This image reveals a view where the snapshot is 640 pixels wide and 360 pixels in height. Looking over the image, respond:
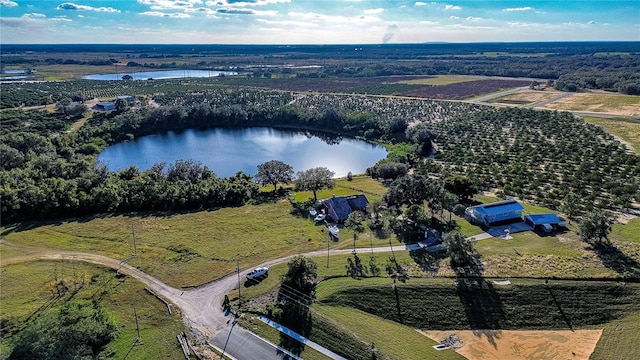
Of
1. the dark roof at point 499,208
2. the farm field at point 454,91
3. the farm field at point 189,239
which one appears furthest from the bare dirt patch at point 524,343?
the farm field at point 454,91

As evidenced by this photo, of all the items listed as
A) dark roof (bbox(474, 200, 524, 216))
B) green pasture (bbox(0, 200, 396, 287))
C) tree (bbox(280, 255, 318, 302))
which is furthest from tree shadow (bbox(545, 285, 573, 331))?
tree (bbox(280, 255, 318, 302))

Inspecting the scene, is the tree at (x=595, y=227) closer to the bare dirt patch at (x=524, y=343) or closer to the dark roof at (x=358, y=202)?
the bare dirt patch at (x=524, y=343)

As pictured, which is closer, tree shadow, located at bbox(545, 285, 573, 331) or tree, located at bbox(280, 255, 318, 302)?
tree shadow, located at bbox(545, 285, 573, 331)

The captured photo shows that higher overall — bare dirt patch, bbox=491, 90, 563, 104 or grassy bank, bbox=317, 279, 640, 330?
bare dirt patch, bbox=491, 90, 563, 104

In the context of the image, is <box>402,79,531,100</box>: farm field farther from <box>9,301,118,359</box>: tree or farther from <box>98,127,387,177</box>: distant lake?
<box>9,301,118,359</box>: tree

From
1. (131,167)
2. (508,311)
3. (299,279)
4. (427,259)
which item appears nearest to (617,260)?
(508,311)

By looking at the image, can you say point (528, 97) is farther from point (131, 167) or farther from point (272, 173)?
point (131, 167)

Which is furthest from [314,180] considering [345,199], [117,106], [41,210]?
[117,106]
